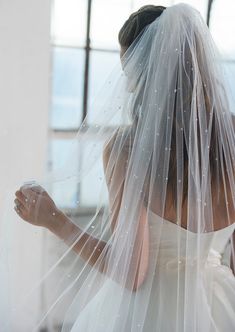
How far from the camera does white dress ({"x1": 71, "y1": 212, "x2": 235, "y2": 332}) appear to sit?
0.73 m

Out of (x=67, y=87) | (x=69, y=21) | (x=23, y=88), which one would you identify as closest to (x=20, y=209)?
(x=23, y=88)

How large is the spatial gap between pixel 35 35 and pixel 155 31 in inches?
28.4

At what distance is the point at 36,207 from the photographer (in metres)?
0.79

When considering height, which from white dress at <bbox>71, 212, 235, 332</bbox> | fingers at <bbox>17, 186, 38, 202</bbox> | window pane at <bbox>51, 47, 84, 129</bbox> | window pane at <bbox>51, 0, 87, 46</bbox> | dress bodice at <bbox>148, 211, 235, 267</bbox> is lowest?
white dress at <bbox>71, 212, 235, 332</bbox>

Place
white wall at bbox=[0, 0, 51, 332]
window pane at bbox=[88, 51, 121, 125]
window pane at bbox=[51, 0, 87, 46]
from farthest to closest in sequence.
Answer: window pane at bbox=[88, 51, 121, 125], window pane at bbox=[51, 0, 87, 46], white wall at bbox=[0, 0, 51, 332]

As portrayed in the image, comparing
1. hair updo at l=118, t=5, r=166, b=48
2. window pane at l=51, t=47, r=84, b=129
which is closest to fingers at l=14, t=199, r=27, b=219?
hair updo at l=118, t=5, r=166, b=48

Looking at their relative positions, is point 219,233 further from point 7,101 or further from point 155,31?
point 7,101

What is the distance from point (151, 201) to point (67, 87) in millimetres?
899

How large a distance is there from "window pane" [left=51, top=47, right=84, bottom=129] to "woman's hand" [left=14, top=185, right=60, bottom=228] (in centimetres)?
71

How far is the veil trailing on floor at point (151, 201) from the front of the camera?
70cm

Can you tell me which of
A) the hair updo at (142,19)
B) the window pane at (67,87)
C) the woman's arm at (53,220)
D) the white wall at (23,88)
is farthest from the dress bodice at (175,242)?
the window pane at (67,87)

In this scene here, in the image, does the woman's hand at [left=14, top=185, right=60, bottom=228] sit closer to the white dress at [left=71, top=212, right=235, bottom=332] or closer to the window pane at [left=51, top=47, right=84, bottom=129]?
the white dress at [left=71, top=212, right=235, bottom=332]

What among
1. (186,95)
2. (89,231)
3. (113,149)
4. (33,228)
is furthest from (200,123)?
(33,228)

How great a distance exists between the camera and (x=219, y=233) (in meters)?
0.80
